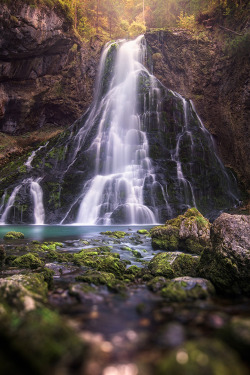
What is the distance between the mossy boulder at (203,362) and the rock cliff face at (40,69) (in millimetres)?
30384

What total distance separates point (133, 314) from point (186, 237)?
5723 mm

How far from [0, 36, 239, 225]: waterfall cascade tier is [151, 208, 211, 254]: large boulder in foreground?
876 centimetres

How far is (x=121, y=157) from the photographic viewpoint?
2253 centimetres

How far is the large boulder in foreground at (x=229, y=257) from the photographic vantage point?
14.6ft

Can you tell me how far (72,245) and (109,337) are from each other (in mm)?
7103

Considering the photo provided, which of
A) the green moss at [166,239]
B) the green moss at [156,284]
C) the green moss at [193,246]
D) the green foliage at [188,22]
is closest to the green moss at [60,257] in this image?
the green moss at [156,284]

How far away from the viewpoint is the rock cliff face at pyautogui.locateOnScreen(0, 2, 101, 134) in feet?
80.8

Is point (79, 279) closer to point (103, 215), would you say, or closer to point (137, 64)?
point (103, 215)

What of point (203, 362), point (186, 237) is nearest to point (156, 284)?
point (203, 362)

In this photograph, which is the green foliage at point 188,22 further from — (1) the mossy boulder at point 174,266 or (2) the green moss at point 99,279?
(2) the green moss at point 99,279

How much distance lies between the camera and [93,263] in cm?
612

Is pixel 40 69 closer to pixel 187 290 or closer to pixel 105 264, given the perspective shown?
pixel 105 264

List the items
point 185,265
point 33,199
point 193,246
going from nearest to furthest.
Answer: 1. point 185,265
2. point 193,246
3. point 33,199

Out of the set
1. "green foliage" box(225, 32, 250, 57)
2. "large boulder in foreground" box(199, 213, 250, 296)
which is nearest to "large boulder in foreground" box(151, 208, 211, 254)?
"large boulder in foreground" box(199, 213, 250, 296)
